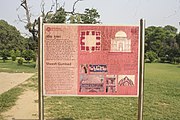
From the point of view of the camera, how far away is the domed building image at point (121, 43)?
13.3 feet

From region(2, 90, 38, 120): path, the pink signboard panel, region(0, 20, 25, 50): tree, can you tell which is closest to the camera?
the pink signboard panel

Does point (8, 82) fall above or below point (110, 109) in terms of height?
above

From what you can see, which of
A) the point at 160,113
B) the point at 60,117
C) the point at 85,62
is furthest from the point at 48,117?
the point at 160,113

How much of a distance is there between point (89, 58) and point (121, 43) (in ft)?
1.84

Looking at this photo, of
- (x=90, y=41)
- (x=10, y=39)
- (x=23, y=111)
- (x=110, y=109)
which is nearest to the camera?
(x=90, y=41)

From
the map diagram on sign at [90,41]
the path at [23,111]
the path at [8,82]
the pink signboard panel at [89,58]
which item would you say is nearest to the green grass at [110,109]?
the path at [23,111]

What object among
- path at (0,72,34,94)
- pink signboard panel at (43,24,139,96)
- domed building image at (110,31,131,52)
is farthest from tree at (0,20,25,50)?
domed building image at (110,31,131,52)

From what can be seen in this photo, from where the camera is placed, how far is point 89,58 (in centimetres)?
405

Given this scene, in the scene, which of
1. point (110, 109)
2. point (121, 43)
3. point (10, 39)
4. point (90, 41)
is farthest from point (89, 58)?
point (10, 39)

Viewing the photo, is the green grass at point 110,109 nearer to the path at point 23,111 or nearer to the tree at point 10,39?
the path at point 23,111

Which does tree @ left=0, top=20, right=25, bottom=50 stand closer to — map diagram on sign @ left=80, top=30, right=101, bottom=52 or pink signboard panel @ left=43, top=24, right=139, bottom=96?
pink signboard panel @ left=43, top=24, right=139, bottom=96

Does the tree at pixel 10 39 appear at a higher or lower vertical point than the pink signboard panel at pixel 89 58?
higher

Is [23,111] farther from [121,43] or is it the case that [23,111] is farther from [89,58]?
[121,43]

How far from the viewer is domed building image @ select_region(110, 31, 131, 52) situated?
13.3ft
